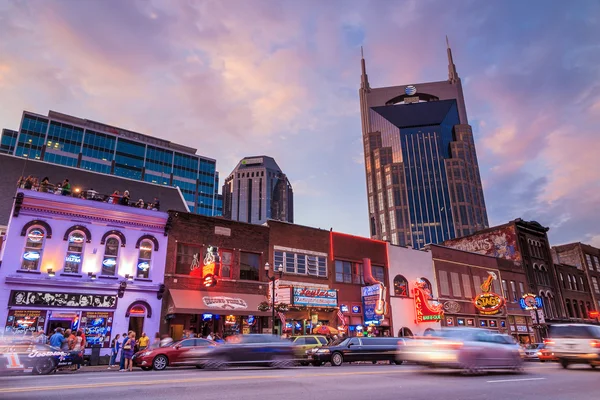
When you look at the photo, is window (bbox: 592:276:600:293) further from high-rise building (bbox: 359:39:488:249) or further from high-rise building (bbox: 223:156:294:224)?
high-rise building (bbox: 223:156:294:224)

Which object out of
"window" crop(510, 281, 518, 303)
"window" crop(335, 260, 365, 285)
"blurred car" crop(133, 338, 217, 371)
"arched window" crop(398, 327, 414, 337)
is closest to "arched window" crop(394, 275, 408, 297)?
"arched window" crop(398, 327, 414, 337)

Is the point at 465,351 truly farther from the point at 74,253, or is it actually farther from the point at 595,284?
the point at 595,284

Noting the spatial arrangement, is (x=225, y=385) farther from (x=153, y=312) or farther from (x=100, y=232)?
(x=100, y=232)

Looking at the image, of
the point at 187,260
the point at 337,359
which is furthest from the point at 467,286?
the point at 187,260

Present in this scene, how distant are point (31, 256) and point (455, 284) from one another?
118ft

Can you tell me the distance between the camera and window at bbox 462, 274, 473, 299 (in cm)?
4162

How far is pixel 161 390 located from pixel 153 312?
17.0 m

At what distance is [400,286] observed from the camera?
119 feet

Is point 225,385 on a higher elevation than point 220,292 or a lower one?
lower

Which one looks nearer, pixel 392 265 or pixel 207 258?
pixel 207 258

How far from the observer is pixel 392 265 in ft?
120

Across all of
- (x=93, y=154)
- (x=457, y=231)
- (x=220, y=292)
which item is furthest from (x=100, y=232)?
(x=457, y=231)

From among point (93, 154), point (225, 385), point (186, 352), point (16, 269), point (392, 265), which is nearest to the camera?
point (225, 385)

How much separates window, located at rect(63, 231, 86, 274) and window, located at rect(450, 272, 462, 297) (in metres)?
33.0
